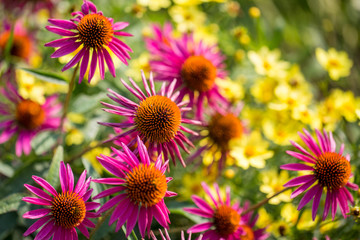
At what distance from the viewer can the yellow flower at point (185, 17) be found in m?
1.80

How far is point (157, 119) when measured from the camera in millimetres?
958

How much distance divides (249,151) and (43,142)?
83 cm

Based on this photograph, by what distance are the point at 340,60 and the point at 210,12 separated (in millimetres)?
785

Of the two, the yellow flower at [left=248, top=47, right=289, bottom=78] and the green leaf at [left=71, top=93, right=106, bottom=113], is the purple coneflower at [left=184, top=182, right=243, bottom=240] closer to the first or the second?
the green leaf at [left=71, top=93, right=106, bottom=113]

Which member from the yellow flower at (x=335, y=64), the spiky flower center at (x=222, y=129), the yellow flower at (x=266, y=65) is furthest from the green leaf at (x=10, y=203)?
the yellow flower at (x=335, y=64)

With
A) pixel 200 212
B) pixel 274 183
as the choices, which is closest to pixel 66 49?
pixel 200 212

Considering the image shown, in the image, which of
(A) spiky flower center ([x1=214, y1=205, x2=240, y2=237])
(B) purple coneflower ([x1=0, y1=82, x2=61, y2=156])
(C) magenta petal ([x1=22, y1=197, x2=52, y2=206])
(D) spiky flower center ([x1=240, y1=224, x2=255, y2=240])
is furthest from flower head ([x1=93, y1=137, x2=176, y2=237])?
(B) purple coneflower ([x1=0, y1=82, x2=61, y2=156])

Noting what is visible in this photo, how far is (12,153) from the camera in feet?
4.54

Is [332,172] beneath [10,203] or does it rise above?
above

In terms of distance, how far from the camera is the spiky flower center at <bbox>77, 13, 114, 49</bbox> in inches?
37.7

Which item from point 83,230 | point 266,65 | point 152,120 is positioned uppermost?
point 266,65

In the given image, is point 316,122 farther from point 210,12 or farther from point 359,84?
point 359,84

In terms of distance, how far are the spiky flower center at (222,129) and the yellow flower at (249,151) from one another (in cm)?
4

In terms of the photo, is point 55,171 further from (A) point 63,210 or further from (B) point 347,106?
(B) point 347,106
